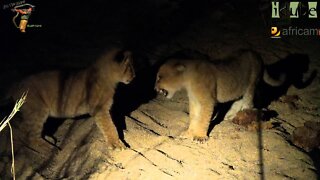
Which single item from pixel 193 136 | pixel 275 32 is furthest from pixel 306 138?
pixel 275 32

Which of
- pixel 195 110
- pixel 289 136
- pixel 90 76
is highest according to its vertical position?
pixel 90 76

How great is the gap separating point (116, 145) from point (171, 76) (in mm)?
1395

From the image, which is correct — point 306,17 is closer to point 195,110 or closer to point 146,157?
point 195,110

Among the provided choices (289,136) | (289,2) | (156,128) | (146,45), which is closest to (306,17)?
(289,2)

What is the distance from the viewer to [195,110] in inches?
253

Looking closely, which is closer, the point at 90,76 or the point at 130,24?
the point at 90,76

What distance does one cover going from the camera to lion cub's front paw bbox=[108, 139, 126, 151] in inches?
233

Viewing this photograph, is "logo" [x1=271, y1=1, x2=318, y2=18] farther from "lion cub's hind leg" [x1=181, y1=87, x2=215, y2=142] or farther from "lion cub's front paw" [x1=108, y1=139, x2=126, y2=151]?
"lion cub's front paw" [x1=108, y1=139, x2=126, y2=151]

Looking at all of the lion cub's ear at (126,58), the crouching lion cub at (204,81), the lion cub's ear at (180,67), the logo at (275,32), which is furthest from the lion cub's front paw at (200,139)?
the logo at (275,32)

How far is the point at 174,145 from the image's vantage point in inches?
235

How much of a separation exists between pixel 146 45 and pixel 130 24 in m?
1.86

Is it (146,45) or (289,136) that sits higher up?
(146,45)

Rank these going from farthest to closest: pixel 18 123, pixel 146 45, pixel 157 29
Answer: pixel 157 29
pixel 146 45
pixel 18 123

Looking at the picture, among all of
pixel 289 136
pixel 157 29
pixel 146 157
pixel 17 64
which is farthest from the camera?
pixel 157 29
